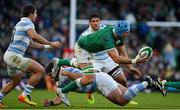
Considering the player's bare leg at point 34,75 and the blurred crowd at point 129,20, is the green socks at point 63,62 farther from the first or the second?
the blurred crowd at point 129,20

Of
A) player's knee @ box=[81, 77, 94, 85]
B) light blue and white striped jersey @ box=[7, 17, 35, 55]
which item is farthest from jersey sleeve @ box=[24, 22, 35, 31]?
player's knee @ box=[81, 77, 94, 85]

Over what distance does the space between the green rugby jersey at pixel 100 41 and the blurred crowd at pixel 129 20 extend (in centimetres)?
1093

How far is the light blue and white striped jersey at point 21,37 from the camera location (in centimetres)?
1677

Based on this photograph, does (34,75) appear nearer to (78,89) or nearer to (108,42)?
(78,89)

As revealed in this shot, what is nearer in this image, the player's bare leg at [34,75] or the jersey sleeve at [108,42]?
the jersey sleeve at [108,42]

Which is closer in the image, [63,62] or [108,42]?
[108,42]

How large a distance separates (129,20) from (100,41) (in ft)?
44.4

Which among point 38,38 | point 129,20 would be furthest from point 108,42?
point 129,20

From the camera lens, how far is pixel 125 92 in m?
15.4

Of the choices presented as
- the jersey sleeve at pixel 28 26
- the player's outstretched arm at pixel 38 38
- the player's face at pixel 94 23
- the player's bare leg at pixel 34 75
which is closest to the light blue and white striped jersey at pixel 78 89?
the player's bare leg at pixel 34 75

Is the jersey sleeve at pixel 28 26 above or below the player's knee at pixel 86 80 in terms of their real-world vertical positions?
→ above

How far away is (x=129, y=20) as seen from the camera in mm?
29094

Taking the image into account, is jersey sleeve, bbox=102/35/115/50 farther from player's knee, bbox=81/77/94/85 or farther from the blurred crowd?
the blurred crowd

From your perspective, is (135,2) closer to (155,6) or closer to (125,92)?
(155,6)
